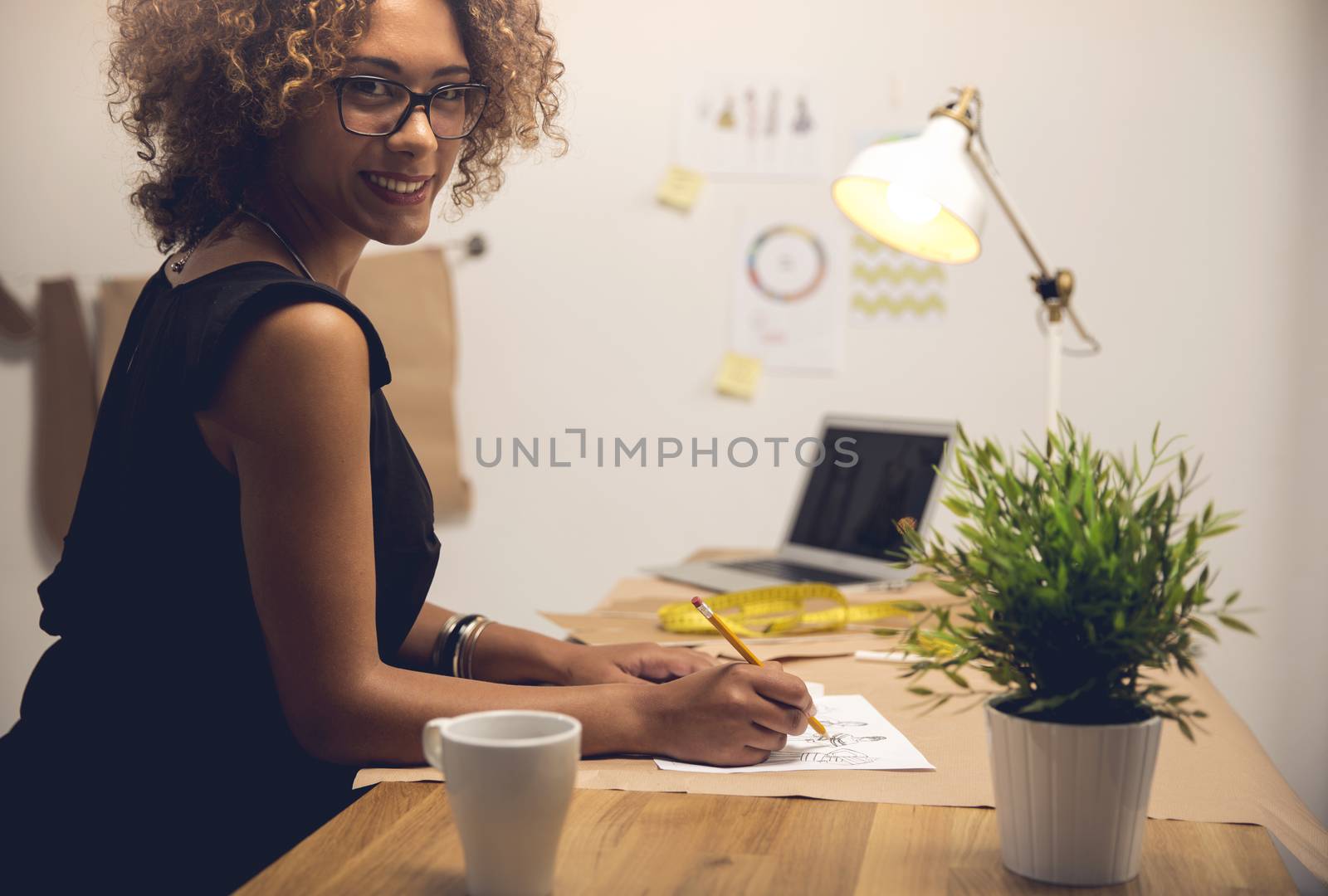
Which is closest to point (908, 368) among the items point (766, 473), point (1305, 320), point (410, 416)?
point (766, 473)

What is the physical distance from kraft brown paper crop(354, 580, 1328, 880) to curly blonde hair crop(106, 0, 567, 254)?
1.89ft

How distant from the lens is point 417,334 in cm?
268

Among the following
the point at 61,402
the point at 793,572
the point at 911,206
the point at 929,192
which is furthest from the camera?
the point at 61,402

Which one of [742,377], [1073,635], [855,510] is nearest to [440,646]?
[1073,635]

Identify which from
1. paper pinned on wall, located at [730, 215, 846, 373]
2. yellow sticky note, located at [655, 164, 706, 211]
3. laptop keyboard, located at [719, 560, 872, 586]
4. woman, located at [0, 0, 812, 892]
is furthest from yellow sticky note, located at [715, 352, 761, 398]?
woman, located at [0, 0, 812, 892]

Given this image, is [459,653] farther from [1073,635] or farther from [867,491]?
[867,491]

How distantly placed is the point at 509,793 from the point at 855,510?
1.41 metres

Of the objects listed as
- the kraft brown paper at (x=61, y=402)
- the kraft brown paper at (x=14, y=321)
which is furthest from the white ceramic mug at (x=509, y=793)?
the kraft brown paper at (x=14, y=321)

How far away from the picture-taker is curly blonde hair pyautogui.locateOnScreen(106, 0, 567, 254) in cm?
100

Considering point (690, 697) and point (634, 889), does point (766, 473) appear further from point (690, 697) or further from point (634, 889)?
point (634, 889)

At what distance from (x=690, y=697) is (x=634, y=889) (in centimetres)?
25

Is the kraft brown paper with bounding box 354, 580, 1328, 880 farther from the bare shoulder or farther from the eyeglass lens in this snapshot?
the eyeglass lens

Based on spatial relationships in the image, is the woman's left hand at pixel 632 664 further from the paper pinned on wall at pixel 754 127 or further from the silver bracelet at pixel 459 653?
the paper pinned on wall at pixel 754 127

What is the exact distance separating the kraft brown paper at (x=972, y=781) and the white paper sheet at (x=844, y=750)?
0.04 feet
